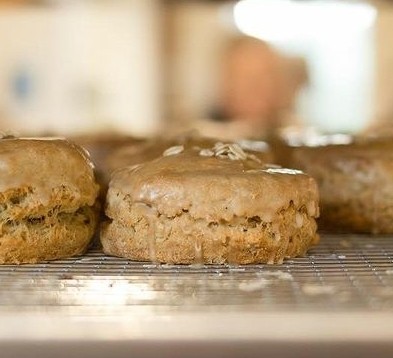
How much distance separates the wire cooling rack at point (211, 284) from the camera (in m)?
0.94

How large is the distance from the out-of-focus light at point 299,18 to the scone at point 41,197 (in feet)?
8.22

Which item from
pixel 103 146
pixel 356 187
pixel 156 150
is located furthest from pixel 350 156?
pixel 103 146

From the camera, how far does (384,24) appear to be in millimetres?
3754

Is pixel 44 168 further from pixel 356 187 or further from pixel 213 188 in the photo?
pixel 356 187

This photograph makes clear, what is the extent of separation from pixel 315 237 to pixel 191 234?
233 millimetres

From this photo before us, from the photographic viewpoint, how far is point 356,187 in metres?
1.58

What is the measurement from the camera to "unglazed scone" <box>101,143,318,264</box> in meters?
1.23

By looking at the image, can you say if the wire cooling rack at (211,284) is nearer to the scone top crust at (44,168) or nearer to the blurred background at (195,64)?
the scone top crust at (44,168)

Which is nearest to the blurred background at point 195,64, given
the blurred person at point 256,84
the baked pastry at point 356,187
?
the blurred person at point 256,84

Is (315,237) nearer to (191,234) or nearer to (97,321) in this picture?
(191,234)

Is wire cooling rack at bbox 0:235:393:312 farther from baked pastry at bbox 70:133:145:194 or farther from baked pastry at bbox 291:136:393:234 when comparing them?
baked pastry at bbox 70:133:145:194

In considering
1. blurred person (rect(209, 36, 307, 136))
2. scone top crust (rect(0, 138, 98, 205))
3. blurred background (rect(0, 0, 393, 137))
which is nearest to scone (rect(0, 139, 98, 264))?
scone top crust (rect(0, 138, 98, 205))

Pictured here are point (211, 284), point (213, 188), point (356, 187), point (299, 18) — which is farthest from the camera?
point (299, 18)

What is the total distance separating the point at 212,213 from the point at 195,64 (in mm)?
2624
